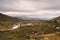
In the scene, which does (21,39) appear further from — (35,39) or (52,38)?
(52,38)

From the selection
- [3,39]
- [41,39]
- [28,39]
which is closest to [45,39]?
[41,39]

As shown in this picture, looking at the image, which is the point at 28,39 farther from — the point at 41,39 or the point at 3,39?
the point at 3,39

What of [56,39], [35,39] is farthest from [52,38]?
[35,39]

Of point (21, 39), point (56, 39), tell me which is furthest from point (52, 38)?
point (21, 39)

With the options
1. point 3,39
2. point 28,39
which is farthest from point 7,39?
point 28,39

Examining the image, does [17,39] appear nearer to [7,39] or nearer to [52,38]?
[7,39]
